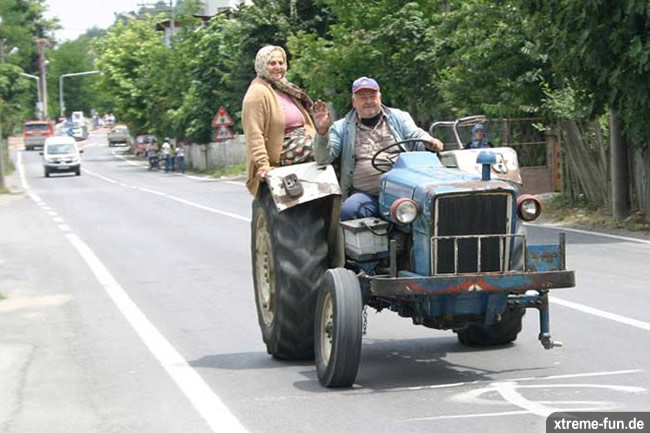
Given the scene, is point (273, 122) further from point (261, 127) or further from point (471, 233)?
point (471, 233)

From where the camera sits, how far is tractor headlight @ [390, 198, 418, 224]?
8.54m

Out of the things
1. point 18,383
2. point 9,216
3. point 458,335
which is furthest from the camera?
point 9,216

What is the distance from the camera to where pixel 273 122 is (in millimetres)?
10055

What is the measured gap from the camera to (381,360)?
995 centimetres

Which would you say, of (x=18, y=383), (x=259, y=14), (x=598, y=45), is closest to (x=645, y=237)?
(x=598, y=45)

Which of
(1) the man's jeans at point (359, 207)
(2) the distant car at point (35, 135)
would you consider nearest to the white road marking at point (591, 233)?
(1) the man's jeans at point (359, 207)

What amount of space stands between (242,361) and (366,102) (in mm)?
2293

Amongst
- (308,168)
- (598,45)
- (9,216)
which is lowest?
(9,216)

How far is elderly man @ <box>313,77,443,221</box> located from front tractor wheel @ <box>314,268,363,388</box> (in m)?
0.87

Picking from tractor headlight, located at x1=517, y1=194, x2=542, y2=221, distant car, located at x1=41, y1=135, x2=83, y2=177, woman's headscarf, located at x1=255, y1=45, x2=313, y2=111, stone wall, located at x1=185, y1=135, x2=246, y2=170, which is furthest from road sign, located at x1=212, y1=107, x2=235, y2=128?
tractor headlight, located at x1=517, y1=194, x2=542, y2=221

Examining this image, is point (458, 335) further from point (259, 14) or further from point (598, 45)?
point (259, 14)

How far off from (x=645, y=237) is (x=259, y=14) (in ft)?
106

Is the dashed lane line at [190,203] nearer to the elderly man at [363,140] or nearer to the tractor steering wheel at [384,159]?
the elderly man at [363,140]

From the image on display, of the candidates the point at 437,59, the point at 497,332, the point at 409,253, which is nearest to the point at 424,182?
the point at 409,253
